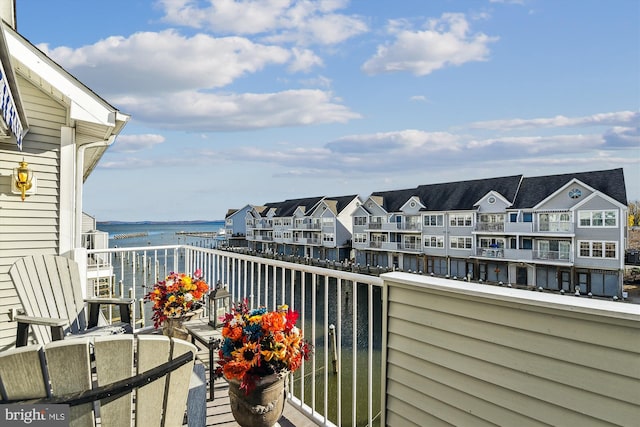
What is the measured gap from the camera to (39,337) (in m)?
2.89

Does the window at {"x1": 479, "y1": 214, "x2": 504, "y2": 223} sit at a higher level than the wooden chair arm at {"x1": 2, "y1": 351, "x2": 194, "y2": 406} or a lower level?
higher

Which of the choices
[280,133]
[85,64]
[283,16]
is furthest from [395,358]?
[280,133]

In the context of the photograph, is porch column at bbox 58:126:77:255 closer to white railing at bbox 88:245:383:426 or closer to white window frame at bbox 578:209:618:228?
white railing at bbox 88:245:383:426

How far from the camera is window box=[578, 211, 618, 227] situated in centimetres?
1782

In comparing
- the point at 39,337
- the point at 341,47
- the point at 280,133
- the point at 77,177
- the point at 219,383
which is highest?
the point at 341,47

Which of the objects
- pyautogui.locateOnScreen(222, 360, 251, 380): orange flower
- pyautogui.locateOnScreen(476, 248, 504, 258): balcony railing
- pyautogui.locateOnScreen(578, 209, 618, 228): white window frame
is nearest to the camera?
pyautogui.locateOnScreen(222, 360, 251, 380): orange flower

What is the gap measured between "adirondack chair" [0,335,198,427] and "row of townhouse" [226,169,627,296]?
21856mm

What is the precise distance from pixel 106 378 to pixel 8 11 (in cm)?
697

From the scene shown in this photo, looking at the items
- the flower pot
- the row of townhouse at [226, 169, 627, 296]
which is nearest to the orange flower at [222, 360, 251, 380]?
the flower pot

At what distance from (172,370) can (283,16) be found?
700cm

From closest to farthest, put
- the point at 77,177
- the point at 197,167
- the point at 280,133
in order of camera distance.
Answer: the point at 77,177 < the point at 280,133 < the point at 197,167

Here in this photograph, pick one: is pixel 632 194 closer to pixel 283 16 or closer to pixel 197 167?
pixel 283 16

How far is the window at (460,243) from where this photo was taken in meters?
23.1

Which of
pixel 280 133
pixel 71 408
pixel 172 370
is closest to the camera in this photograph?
pixel 71 408
